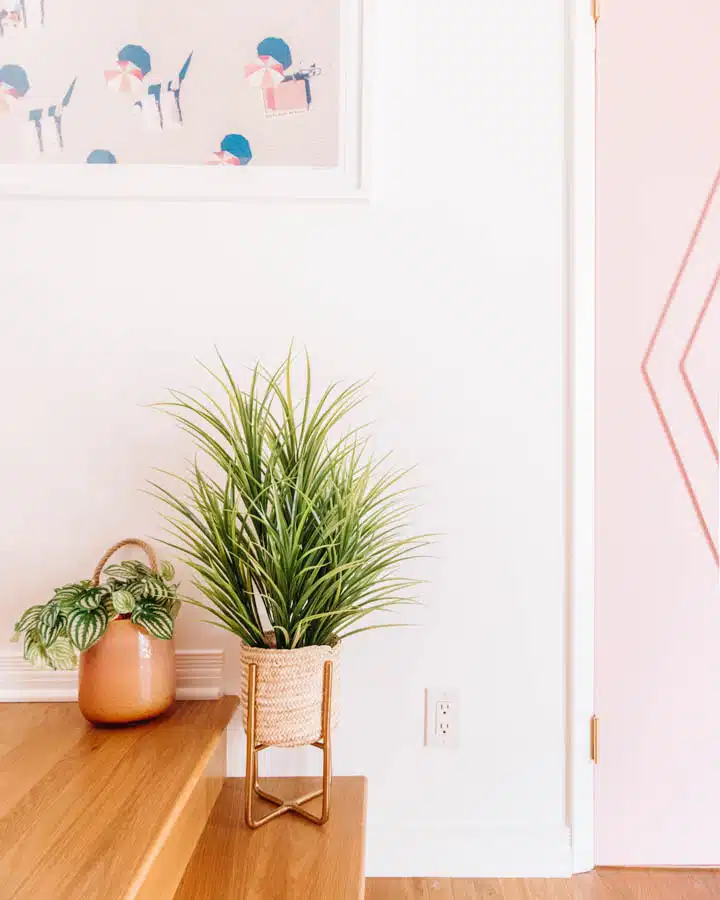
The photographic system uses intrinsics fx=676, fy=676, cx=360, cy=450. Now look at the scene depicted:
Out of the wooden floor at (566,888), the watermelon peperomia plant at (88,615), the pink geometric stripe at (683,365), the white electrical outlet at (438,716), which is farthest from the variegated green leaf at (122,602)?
the pink geometric stripe at (683,365)

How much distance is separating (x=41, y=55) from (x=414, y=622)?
1335 mm

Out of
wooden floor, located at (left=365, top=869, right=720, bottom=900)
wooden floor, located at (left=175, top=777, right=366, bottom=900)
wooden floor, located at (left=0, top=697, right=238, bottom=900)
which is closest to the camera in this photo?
wooden floor, located at (left=0, top=697, right=238, bottom=900)

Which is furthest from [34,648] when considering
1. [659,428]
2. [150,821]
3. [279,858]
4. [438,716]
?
[659,428]

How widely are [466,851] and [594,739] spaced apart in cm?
34

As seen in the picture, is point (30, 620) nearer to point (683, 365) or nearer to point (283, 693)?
point (283, 693)

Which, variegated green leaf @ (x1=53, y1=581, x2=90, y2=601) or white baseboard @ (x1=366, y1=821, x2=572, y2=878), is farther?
white baseboard @ (x1=366, y1=821, x2=572, y2=878)

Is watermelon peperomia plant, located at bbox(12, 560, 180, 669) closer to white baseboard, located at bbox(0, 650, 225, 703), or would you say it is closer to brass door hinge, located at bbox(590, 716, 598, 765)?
white baseboard, located at bbox(0, 650, 225, 703)

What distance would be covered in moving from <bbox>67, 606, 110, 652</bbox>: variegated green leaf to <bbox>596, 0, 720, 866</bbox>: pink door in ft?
3.14

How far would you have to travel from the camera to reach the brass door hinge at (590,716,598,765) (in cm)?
137

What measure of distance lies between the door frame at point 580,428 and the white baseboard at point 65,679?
71 centimetres

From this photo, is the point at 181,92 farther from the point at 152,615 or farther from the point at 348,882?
the point at 348,882

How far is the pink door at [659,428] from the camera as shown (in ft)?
4.55

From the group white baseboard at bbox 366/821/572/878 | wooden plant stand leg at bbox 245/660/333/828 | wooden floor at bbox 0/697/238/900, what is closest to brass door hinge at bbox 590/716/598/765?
white baseboard at bbox 366/821/572/878

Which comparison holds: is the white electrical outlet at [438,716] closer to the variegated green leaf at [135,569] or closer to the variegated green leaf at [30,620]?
the variegated green leaf at [135,569]
